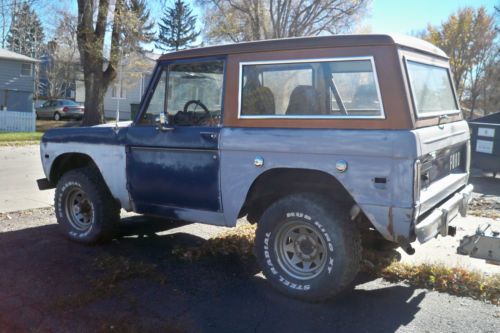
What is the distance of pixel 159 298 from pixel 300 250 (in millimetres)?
1278

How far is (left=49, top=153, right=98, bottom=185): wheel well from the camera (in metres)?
6.29

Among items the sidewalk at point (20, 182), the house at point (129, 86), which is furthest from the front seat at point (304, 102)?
the house at point (129, 86)

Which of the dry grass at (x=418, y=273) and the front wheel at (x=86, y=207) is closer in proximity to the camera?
the dry grass at (x=418, y=273)

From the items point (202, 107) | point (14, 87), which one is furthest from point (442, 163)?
point (14, 87)

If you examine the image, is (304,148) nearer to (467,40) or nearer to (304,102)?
(304,102)

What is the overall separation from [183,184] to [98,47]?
18.3 meters

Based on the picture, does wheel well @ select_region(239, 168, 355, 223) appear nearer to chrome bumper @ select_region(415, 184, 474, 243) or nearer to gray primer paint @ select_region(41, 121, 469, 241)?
gray primer paint @ select_region(41, 121, 469, 241)

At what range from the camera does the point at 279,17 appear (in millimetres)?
34844

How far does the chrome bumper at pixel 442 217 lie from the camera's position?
162 inches

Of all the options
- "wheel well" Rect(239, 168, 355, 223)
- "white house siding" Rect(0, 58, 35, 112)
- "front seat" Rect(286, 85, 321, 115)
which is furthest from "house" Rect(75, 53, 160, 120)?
"front seat" Rect(286, 85, 321, 115)

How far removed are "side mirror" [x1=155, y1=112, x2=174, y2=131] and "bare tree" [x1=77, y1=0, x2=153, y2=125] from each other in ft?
57.1

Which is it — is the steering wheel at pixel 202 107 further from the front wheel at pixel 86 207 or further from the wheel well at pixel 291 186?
the front wheel at pixel 86 207

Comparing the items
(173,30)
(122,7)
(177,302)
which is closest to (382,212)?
(177,302)

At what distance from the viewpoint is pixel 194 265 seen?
17.7 feet
